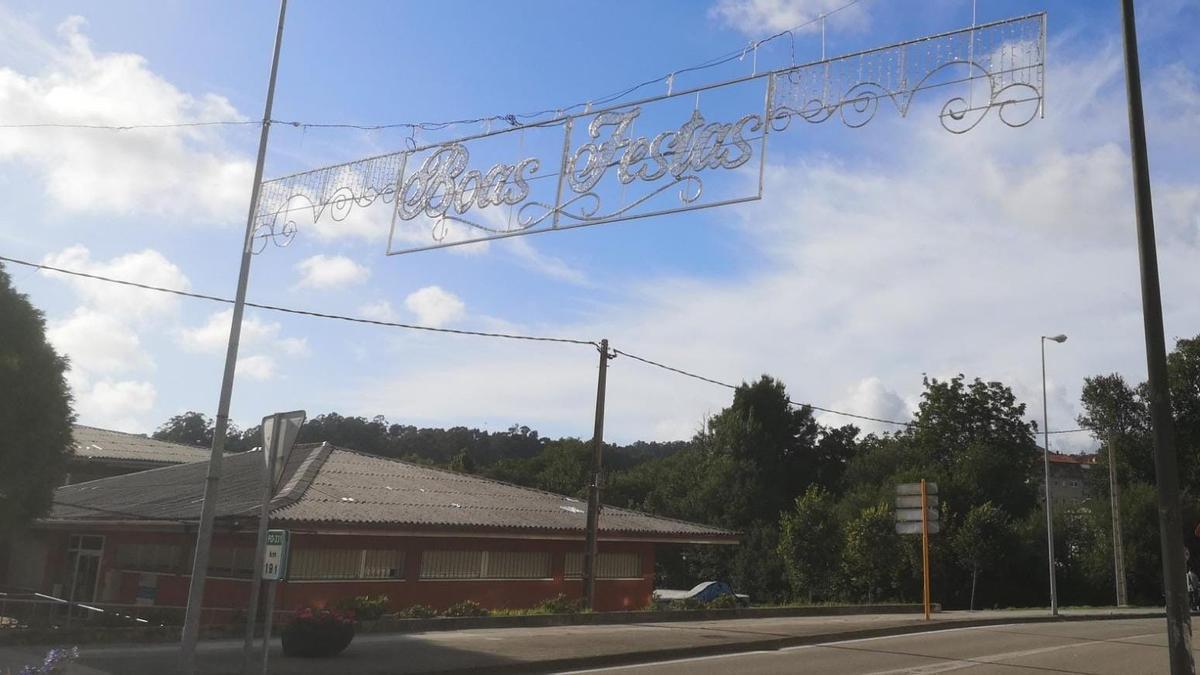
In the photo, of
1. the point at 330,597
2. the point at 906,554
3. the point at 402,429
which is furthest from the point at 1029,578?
the point at 402,429

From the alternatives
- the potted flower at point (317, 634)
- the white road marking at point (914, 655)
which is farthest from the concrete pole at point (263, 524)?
the white road marking at point (914, 655)

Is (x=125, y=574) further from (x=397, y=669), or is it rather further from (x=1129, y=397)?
(x=1129, y=397)

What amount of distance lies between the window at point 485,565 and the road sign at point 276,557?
15.7 m

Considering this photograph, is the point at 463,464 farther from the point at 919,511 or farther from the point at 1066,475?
the point at 919,511

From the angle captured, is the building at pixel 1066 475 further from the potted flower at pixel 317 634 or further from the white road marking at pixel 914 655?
the potted flower at pixel 317 634

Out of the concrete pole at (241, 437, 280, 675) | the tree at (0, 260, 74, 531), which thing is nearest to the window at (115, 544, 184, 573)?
the tree at (0, 260, 74, 531)

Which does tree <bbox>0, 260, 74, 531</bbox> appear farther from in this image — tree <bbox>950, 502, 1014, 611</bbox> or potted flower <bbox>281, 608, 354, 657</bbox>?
tree <bbox>950, 502, 1014, 611</bbox>

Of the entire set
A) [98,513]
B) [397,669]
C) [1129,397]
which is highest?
[1129,397]

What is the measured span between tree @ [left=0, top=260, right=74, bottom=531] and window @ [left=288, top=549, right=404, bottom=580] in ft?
26.6

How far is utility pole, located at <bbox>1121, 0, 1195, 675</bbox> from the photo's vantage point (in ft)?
27.5

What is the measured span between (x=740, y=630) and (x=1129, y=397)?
52.3 metres

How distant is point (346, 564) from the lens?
2405cm

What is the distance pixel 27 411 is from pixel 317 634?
18.6ft

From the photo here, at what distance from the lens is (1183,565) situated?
8625 millimetres
